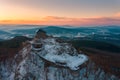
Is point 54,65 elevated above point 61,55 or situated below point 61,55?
below

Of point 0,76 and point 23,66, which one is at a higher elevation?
point 23,66

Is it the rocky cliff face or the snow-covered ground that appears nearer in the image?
the rocky cliff face

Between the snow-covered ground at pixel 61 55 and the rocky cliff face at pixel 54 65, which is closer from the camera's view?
the rocky cliff face at pixel 54 65

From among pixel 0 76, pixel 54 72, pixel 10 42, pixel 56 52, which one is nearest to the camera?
pixel 54 72

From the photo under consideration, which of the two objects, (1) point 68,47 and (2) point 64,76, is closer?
(2) point 64,76

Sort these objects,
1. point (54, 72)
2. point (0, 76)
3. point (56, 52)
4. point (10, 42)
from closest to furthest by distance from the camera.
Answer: point (54, 72)
point (56, 52)
point (0, 76)
point (10, 42)

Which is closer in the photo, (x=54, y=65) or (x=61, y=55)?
(x=54, y=65)

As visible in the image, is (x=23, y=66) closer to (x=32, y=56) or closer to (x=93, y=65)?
(x=32, y=56)

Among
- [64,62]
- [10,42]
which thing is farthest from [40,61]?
[10,42]
